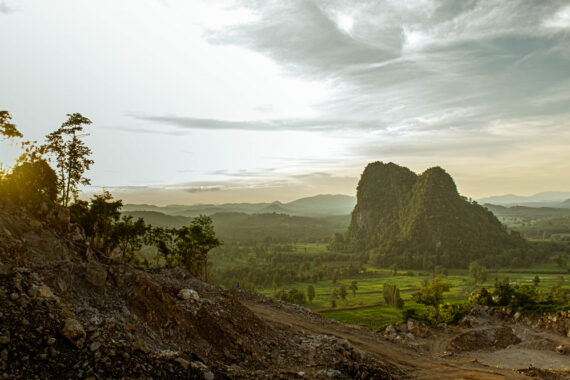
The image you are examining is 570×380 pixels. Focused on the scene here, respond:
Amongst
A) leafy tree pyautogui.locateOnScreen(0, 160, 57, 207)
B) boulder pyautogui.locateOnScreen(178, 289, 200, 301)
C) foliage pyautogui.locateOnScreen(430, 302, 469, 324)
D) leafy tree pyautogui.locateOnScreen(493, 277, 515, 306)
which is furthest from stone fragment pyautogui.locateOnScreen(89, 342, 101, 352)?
leafy tree pyautogui.locateOnScreen(493, 277, 515, 306)

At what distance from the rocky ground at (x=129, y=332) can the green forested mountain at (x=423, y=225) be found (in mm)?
108723

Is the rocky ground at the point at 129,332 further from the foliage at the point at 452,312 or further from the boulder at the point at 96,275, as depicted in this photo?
the foliage at the point at 452,312

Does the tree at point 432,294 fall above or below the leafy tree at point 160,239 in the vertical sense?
below

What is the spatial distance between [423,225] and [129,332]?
137 metres

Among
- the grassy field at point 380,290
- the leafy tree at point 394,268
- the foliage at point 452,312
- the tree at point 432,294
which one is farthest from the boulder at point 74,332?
the leafy tree at point 394,268

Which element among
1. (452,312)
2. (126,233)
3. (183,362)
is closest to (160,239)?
(126,233)

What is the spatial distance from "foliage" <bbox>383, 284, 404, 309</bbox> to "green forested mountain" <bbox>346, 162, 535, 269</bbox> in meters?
55.4

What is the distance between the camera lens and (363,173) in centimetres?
17138

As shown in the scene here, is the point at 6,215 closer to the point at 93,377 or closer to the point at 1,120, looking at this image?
the point at 1,120

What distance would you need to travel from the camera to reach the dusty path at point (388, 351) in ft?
49.9

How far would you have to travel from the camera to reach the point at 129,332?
9.76m

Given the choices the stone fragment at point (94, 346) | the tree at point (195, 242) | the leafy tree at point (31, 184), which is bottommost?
the tree at point (195, 242)

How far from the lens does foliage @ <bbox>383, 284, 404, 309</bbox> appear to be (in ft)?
198

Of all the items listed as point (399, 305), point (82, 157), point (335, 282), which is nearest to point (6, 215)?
point (82, 157)
